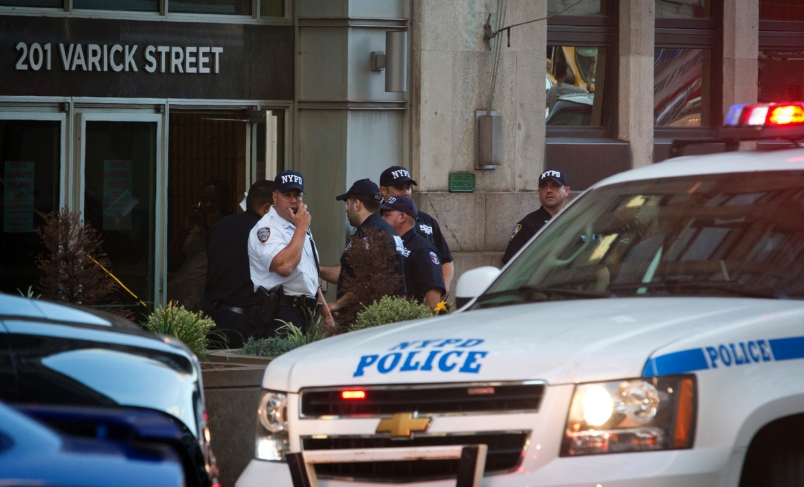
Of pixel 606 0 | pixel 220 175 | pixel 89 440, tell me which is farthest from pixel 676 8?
pixel 89 440

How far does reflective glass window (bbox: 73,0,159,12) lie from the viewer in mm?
13707

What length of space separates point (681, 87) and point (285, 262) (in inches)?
354


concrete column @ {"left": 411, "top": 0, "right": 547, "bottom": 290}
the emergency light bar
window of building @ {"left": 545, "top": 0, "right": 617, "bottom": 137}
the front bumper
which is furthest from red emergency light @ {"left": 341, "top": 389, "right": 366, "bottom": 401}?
window of building @ {"left": 545, "top": 0, "right": 617, "bottom": 137}

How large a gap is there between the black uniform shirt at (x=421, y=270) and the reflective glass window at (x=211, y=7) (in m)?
5.57

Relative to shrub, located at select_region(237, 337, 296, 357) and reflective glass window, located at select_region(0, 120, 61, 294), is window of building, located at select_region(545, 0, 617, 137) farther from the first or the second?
→ shrub, located at select_region(237, 337, 296, 357)

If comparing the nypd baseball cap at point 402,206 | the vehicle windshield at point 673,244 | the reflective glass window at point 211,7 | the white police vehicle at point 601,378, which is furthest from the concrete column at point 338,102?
the white police vehicle at point 601,378

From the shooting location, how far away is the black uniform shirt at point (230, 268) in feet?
29.6

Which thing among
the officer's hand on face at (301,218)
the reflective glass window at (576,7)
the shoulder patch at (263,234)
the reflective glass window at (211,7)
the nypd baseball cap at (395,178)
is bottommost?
the shoulder patch at (263,234)

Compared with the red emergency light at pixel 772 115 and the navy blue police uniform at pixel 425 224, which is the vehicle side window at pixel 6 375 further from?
the navy blue police uniform at pixel 425 224

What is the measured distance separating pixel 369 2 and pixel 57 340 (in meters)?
10.3

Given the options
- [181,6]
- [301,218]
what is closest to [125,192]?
[181,6]

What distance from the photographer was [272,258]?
28.3 feet

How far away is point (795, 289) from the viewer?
15.1 ft

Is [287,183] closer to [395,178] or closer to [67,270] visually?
[67,270]
